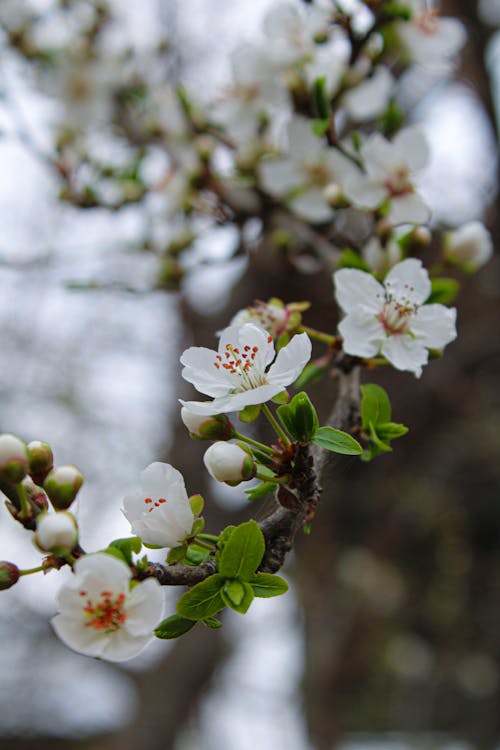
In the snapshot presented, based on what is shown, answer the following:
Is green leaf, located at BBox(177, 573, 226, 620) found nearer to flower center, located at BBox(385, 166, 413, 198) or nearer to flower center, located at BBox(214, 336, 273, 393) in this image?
flower center, located at BBox(214, 336, 273, 393)

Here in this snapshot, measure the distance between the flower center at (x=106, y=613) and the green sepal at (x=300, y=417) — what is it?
0.66ft

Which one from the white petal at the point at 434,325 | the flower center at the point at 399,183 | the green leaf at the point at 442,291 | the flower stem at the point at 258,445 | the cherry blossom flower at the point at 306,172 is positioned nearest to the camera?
the flower stem at the point at 258,445

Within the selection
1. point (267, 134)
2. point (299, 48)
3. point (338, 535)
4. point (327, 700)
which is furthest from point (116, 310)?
point (299, 48)

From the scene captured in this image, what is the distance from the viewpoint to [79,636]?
59 centimetres

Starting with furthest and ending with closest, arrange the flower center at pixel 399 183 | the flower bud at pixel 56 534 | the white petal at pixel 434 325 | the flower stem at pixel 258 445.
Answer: the flower center at pixel 399 183 → the white petal at pixel 434 325 → the flower stem at pixel 258 445 → the flower bud at pixel 56 534

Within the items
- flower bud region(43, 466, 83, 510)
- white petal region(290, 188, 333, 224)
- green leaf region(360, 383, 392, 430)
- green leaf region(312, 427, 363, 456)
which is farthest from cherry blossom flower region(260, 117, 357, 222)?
flower bud region(43, 466, 83, 510)

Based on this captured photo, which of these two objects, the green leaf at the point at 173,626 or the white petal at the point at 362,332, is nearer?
the green leaf at the point at 173,626

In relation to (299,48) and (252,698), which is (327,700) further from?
(299,48)

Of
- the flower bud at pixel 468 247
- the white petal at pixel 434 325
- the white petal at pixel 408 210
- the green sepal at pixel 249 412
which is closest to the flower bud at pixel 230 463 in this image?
the green sepal at pixel 249 412

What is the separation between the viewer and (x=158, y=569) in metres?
0.57

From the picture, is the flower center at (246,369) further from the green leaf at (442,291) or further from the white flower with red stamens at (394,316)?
the green leaf at (442,291)

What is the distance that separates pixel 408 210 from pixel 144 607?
651 mm

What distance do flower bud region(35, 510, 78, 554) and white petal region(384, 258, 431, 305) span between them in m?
0.42

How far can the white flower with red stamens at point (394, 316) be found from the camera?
0.73 metres
